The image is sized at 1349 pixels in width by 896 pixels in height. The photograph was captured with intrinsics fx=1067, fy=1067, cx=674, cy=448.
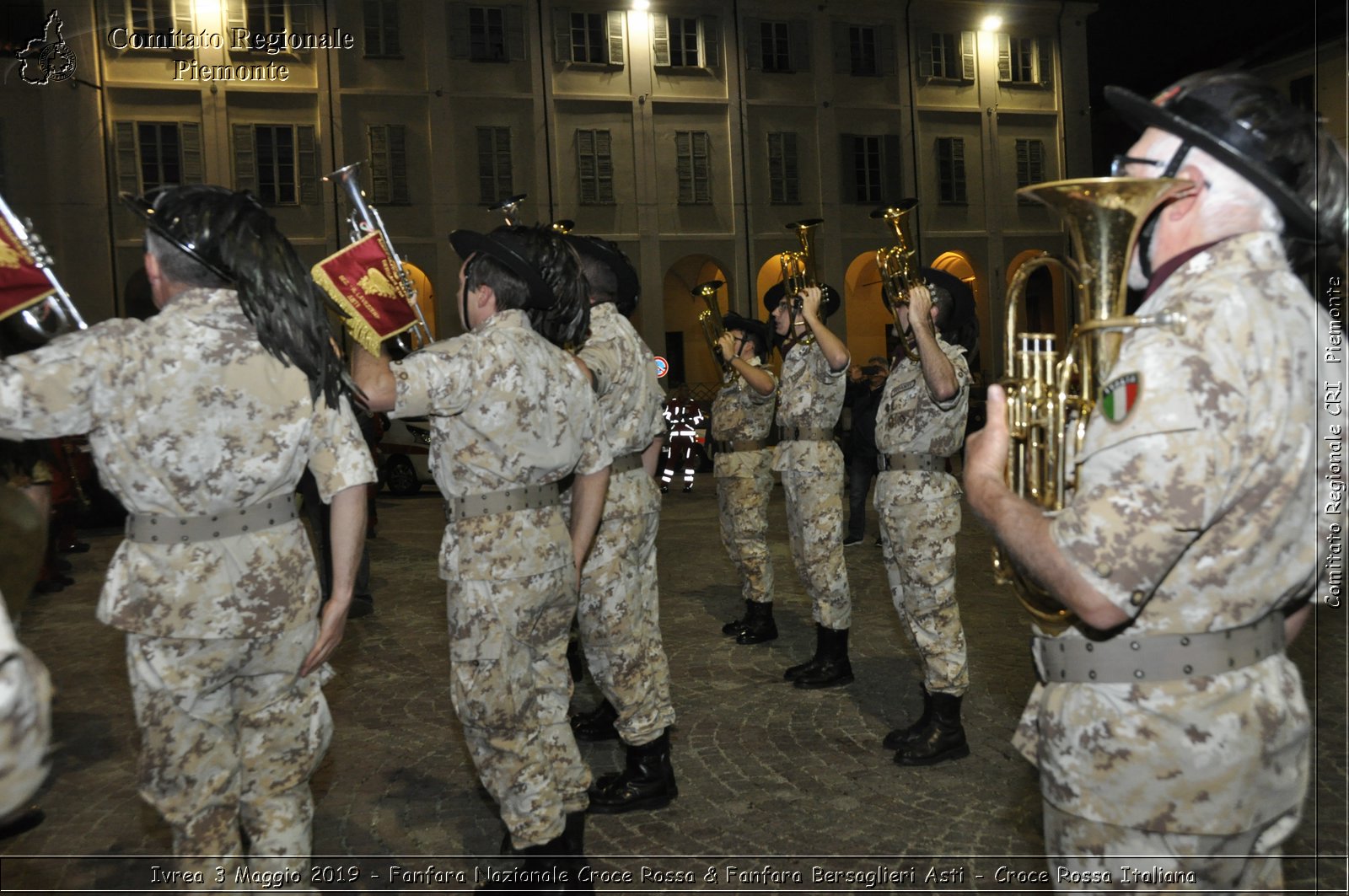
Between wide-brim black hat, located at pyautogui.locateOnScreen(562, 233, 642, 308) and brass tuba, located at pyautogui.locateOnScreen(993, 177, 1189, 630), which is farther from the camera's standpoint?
wide-brim black hat, located at pyautogui.locateOnScreen(562, 233, 642, 308)

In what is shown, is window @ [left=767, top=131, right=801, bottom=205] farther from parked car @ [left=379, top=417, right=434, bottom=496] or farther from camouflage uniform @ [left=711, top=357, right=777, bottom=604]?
camouflage uniform @ [left=711, top=357, right=777, bottom=604]

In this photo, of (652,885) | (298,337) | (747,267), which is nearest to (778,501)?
(652,885)

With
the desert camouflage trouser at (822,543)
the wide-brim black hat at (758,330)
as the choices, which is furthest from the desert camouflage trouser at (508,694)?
the wide-brim black hat at (758,330)

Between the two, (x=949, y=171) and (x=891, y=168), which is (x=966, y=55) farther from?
(x=891, y=168)

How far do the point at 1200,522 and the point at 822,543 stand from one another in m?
4.49

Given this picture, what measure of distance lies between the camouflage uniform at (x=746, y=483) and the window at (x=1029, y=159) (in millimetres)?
28064

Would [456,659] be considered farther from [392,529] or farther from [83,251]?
[83,251]

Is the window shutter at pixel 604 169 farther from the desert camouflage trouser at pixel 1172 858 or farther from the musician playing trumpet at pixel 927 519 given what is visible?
the desert camouflage trouser at pixel 1172 858

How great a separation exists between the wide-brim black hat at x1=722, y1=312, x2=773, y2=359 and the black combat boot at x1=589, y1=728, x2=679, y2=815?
425 centimetres

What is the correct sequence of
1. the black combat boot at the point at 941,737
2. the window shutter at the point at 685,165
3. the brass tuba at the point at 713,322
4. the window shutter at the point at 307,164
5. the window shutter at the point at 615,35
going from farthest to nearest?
the window shutter at the point at 685,165
the window shutter at the point at 615,35
the window shutter at the point at 307,164
the brass tuba at the point at 713,322
the black combat boot at the point at 941,737

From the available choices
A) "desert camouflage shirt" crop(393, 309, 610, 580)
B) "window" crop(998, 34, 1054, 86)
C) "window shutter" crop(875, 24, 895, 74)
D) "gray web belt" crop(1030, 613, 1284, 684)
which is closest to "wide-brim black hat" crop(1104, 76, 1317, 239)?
"gray web belt" crop(1030, 613, 1284, 684)

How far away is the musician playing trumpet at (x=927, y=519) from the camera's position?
4906mm

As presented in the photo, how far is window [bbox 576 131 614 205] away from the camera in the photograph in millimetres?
28047

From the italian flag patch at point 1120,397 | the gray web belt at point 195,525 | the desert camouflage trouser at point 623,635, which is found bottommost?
the desert camouflage trouser at point 623,635
